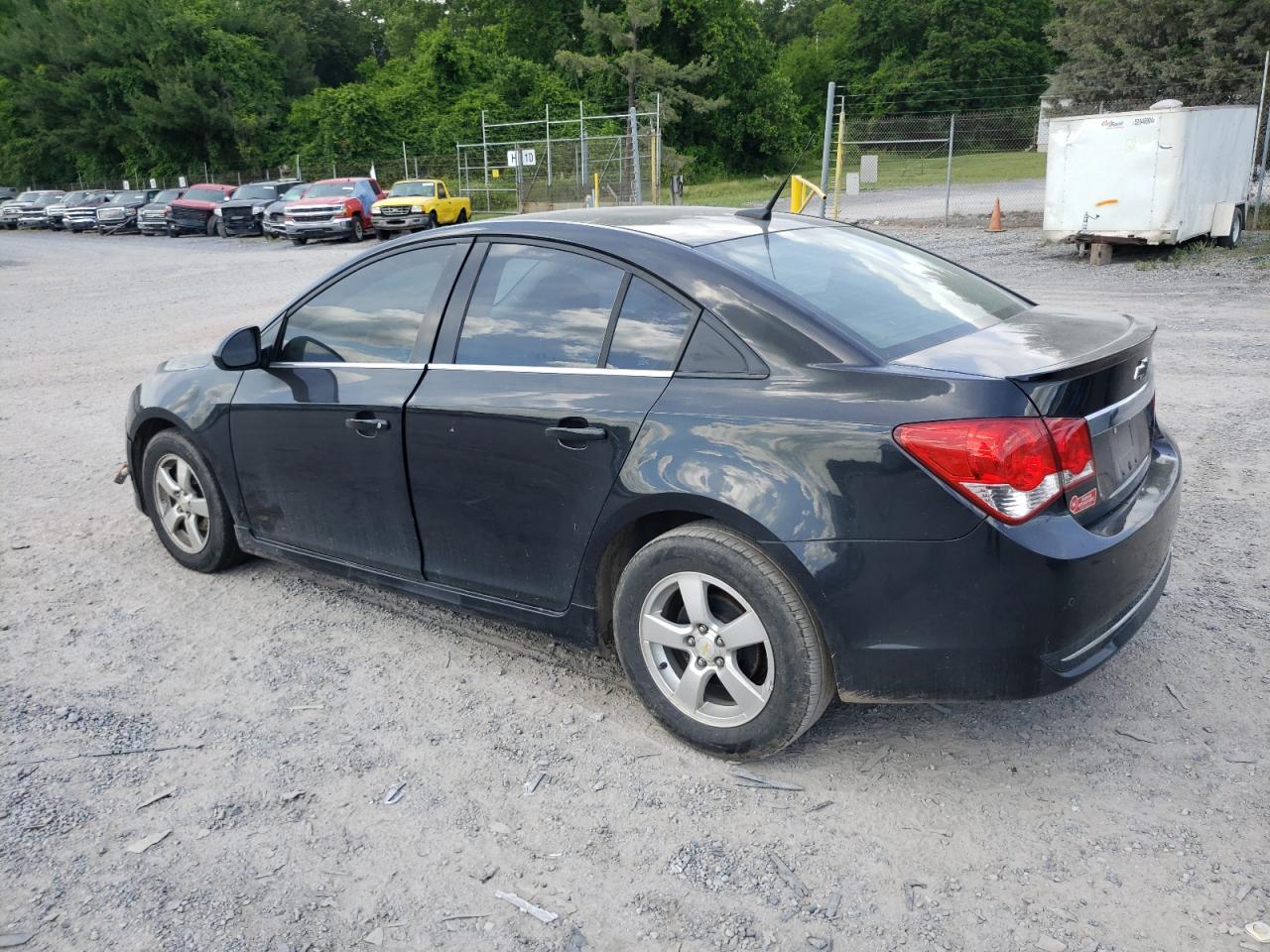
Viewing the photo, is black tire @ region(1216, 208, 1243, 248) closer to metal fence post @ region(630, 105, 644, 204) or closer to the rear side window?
metal fence post @ region(630, 105, 644, 204)

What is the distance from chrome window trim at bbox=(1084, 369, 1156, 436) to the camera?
298 cm

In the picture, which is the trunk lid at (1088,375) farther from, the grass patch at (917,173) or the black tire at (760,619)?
the grass patch at (917,173)

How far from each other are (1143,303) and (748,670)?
10.8 m

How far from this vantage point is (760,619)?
3074 millimetres

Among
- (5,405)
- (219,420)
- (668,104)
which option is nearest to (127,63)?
(668,104)

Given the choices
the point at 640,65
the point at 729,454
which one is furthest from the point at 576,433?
the point at 640,65

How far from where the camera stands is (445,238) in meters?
3.93

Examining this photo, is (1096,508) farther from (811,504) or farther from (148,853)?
(148,853)

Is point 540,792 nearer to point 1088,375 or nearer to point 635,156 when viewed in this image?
point 1088,375

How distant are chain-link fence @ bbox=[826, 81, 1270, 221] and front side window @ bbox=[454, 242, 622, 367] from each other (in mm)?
20620

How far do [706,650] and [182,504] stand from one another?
9.30 feet

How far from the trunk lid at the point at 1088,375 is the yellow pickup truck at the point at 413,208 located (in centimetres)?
2702

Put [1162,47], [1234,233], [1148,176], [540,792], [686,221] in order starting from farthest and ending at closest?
[1162,47], [1234,233], [1148,176], [686,221], [540,792]

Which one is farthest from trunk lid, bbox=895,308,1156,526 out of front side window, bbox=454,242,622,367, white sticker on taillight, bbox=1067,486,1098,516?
front side window, bbox=454,242,622,367
